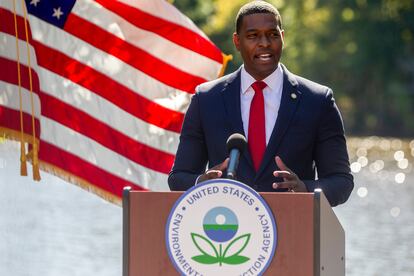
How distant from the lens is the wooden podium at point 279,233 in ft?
13.3

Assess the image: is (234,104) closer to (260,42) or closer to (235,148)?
(260,42)

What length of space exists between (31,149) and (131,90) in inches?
35.2

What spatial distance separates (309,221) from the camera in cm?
407

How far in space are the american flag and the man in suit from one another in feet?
7.03

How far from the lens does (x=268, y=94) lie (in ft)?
15.9

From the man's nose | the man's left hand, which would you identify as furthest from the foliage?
the man's left hand

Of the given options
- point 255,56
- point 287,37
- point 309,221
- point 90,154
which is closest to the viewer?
point 309,221

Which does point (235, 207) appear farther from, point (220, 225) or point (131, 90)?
point (131, 90)

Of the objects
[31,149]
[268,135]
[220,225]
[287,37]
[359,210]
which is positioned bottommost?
[220,225]

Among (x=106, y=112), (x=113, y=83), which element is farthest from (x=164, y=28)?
(x=106, y=112)

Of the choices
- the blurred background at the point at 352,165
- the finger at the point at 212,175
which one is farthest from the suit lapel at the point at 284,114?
the blurred background at the point at 352,165

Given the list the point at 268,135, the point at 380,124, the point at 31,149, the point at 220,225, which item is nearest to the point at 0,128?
the point at 31,149

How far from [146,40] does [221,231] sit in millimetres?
3106

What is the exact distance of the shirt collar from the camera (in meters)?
4.83
